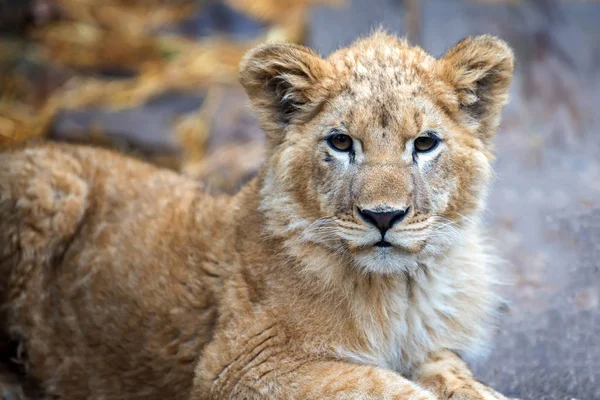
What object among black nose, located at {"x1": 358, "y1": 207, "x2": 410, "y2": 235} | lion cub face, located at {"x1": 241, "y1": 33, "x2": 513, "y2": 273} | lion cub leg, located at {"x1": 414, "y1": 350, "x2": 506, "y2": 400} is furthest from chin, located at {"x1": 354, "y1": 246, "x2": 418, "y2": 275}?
lion cub leg, located at {"x1": 414, "y1": 350, "x2": 506, "y2": 400}

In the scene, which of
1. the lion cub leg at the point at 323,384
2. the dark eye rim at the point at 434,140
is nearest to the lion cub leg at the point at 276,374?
the lion cub leg at the point at 323,384

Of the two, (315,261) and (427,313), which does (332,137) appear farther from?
(427,313)

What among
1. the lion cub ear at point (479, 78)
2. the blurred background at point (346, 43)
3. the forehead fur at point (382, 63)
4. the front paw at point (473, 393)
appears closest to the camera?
the front paw at point (473, 393)

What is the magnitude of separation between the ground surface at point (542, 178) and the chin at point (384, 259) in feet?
3.54

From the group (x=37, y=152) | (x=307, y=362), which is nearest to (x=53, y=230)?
(x=37, y=152)

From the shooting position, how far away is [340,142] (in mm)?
4633

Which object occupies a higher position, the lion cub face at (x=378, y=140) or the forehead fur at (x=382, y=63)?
the forehead fur at (x=382, y=63)

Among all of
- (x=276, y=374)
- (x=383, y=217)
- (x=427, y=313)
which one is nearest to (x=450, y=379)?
(x=427, y=313)

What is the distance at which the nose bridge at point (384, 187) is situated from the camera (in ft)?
14.0

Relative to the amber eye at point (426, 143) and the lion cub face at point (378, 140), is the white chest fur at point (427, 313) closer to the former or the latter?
the lion cub face at point (378, 140)

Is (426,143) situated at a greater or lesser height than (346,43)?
lesser

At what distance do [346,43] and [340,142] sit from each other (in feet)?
4.25

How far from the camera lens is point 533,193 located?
311 inches

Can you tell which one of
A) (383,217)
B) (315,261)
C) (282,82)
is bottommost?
(315,261)
